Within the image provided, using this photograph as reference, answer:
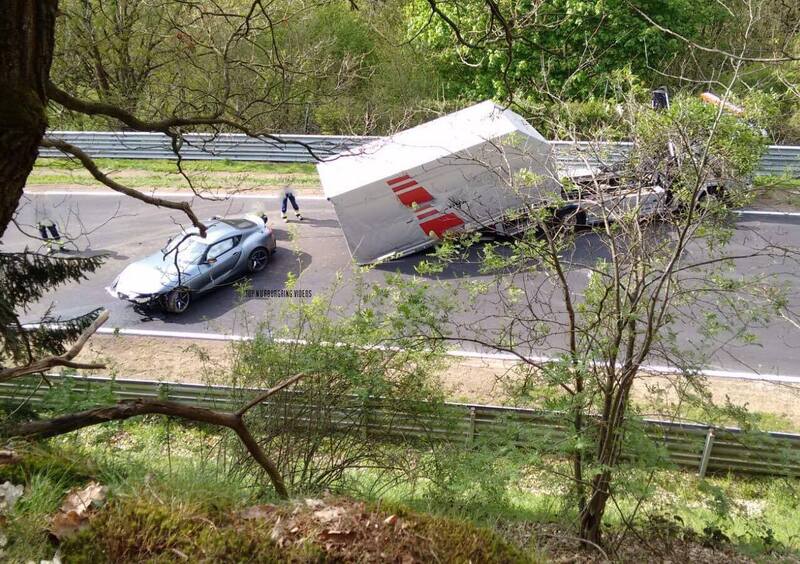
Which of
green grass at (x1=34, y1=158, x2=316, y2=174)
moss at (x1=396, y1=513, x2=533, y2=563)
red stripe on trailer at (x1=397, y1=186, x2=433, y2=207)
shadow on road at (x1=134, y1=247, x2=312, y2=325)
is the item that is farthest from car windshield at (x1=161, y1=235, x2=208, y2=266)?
moss at (x1=396, y1=513, x2=533, y2=563)

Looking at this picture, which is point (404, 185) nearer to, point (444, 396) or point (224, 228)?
point (224, 228)

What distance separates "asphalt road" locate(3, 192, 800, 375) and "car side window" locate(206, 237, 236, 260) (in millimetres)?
901

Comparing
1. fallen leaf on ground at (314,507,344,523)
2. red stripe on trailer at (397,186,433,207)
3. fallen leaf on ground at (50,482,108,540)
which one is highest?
fallen leaf on ground at (50,482,108,540)

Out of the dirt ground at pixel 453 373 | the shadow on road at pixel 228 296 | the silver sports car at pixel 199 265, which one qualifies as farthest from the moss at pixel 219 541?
the silver sports car at pixel 199 265

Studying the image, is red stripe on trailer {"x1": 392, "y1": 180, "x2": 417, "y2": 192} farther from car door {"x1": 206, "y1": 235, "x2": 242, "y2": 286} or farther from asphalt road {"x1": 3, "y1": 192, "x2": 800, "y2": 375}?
car door {"x1": 206, "y1": 235, "x2": 242, "y2": 286}

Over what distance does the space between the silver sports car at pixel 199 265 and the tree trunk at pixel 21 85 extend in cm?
1017

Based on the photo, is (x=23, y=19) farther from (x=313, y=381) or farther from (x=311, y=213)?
(x=311, y=213)

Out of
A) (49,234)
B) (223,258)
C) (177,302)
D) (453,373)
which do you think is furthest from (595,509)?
(49,234)

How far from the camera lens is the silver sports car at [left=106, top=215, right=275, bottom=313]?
43.1 ft

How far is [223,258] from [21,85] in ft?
38.6

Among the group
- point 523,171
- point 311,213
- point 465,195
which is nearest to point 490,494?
point 523,171

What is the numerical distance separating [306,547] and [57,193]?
67.0ft

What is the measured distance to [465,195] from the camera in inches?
567

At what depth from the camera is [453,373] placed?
37.3 ft
